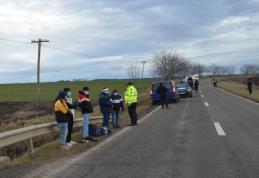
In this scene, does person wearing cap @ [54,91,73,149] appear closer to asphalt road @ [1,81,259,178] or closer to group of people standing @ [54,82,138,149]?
group of people standing @ [54,82,138,149]

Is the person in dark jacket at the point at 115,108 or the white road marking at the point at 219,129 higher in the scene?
the person in dark jacket at the point at 115,108

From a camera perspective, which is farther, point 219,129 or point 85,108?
point 219,129

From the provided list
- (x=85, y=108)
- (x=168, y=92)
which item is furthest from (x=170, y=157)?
(x=168, y=92)

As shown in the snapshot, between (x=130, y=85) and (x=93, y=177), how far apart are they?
11978 mm

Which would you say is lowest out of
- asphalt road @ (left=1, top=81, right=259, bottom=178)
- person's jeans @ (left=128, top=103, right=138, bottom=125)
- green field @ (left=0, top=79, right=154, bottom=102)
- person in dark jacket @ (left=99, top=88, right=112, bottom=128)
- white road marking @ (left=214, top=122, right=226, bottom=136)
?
green field @ (left=0, top=79, right=154, bottom=102)

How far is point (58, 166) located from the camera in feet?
31.8

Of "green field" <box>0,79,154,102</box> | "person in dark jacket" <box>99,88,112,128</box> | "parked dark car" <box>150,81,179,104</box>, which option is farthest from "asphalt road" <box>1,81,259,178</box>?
"green field" <box>0,79,154,102</box>

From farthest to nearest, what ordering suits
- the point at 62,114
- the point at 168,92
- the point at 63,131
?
the point at 168,92 → the point at 63,131 → the point at 62,114

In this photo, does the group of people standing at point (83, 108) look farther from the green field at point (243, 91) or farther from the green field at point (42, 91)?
the green field at point (42, 91)

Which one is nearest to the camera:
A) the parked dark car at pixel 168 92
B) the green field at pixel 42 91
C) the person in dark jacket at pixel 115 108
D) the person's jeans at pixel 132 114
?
the person in dark jacket at pixel 115 108

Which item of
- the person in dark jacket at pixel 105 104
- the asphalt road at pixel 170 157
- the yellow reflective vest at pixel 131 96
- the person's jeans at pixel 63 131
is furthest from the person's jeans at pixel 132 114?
the person's jeans at pixel 63 131

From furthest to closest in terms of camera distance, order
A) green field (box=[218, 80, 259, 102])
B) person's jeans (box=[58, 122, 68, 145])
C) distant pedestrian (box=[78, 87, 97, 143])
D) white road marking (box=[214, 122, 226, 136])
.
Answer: green field (box=[218, 80, 259, 102]) < white road marking (box=[214, 122, 226, 136]) < distant pedestrian (box=[78, 87, 97, 143]) < person's jeans (box=[58, 122, 68, 145])

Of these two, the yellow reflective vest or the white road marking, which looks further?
the yellow reflective vest

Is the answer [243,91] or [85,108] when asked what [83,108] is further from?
[243,91]
